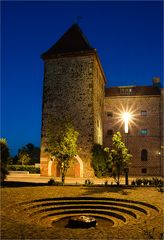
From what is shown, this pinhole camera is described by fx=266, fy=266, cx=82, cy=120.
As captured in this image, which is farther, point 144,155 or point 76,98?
point 144,155

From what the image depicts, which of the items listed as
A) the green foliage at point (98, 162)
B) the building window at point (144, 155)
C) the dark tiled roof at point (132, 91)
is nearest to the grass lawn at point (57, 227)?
the green foliage at point (98, 162)

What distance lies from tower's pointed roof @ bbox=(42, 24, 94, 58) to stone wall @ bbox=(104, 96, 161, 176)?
9.00m

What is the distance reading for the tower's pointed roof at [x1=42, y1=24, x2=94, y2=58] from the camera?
93.4ft

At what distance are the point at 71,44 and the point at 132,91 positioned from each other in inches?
453

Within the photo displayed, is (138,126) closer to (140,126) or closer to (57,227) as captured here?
(140,126)

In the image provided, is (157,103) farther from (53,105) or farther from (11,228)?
(11,228)

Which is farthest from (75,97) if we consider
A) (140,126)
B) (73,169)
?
(140,126)

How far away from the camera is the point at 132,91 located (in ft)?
119

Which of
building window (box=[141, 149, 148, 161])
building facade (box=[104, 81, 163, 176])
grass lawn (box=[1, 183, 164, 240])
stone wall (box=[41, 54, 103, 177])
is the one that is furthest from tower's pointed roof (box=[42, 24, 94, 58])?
grass lawn (box=[1, 183, 164, 240])

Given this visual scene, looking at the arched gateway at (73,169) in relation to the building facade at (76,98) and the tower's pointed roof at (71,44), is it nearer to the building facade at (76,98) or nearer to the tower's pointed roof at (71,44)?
the building facade at (76,98)

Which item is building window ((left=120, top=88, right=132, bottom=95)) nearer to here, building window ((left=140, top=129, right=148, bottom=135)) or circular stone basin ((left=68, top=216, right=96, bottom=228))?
building window ((left=140, top=129, right=148, bottom=135))

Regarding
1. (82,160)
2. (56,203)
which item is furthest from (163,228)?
(82,160)

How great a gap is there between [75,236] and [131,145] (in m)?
27.6

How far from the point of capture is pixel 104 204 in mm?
12750
